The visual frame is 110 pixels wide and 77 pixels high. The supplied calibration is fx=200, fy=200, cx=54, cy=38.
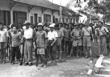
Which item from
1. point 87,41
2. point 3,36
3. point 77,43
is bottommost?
point 77,43

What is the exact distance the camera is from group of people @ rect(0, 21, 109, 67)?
28.8 feet

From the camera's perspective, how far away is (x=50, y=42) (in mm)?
9250

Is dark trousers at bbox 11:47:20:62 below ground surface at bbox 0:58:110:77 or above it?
above

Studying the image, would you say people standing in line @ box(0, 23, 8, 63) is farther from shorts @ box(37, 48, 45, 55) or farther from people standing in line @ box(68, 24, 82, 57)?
people standing in line @ box(68, 24, 82, 57)

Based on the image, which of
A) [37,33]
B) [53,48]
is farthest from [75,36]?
[37,33]

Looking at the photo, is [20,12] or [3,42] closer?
[3,42]

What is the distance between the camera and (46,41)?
895 centimetres

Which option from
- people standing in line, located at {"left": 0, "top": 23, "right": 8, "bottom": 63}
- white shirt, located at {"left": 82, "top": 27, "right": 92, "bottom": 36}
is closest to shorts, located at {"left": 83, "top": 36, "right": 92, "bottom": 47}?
white shirt, located at {"left": 82, "top": 27, "right": 92, "bottom": 36}

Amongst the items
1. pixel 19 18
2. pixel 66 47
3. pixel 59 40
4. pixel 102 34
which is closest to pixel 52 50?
pixel 59 40

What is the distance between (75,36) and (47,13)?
10.2 meters

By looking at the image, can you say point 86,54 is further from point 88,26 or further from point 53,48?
point 53,48

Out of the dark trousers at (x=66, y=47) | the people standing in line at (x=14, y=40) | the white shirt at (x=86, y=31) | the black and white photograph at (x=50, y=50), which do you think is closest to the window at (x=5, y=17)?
the black and white photograph at (x=50, y=50)

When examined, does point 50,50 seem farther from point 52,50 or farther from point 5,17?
point 5,17

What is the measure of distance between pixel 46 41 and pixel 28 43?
0.81 metres
